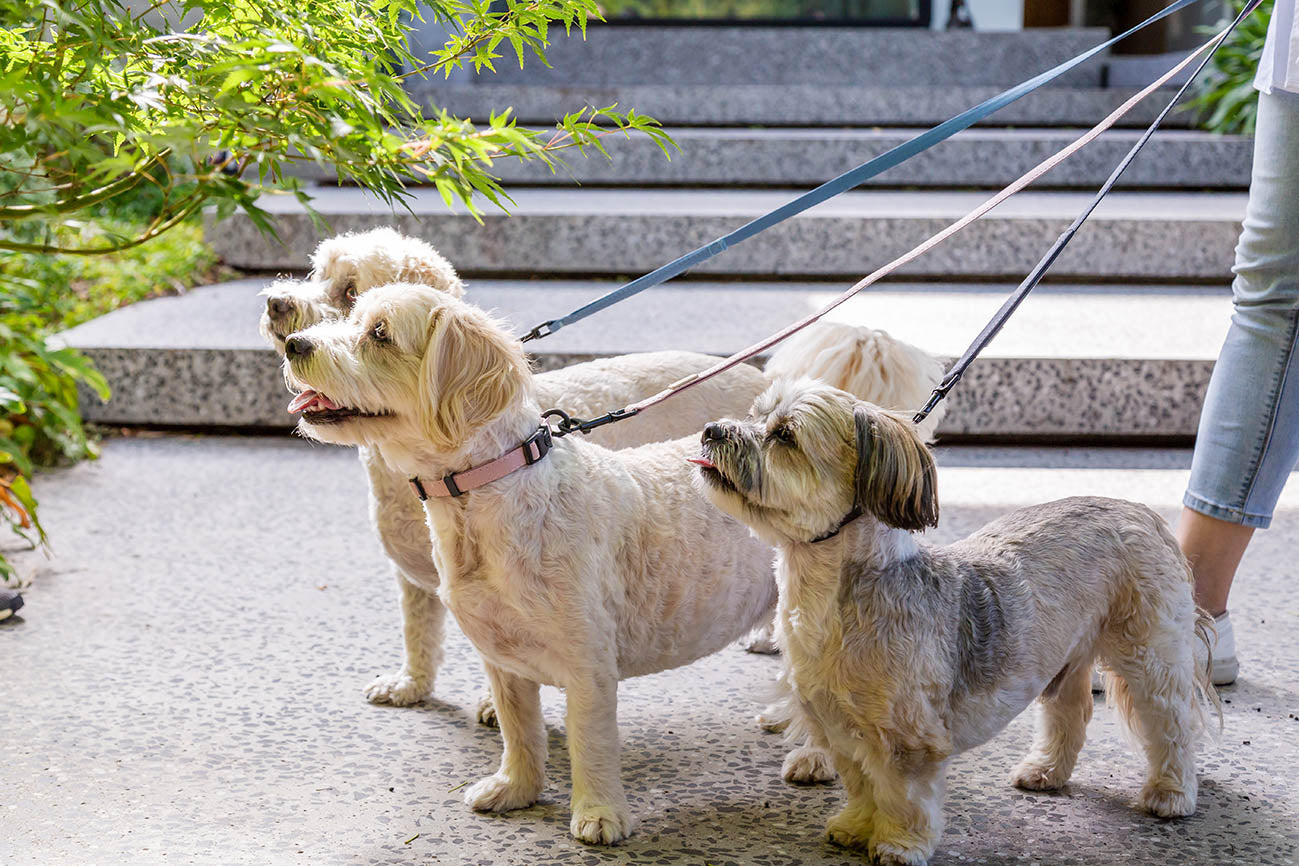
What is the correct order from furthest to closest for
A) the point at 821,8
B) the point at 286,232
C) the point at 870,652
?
the point at 821,8 → the point at 286,232 → the point at 870,652

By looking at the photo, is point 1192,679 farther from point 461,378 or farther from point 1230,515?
point 461,378

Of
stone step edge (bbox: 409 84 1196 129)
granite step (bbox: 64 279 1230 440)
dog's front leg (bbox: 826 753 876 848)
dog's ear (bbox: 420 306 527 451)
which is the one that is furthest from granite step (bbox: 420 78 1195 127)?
dog's front leg (bbox: 826 753 876 848)

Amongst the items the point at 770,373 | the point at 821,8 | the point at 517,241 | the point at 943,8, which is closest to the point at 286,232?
the point at 517,241

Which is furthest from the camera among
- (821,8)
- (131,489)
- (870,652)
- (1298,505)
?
(821,8)

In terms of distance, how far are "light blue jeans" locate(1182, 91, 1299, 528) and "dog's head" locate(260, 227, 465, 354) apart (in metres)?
1.83

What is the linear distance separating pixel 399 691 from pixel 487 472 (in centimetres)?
94

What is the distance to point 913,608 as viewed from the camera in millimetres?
2053

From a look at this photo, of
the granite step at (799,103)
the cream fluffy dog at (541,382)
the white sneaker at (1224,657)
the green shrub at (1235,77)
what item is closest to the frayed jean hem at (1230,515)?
the white sneaker at (1224,657)

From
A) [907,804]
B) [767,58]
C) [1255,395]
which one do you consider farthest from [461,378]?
[767,58]

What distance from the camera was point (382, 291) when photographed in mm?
2201

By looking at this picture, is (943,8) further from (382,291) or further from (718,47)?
(382,291)

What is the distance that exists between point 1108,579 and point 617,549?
0.92m

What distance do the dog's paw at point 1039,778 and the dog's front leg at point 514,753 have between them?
98cm

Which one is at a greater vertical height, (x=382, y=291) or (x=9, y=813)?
(x=382, y=291)
